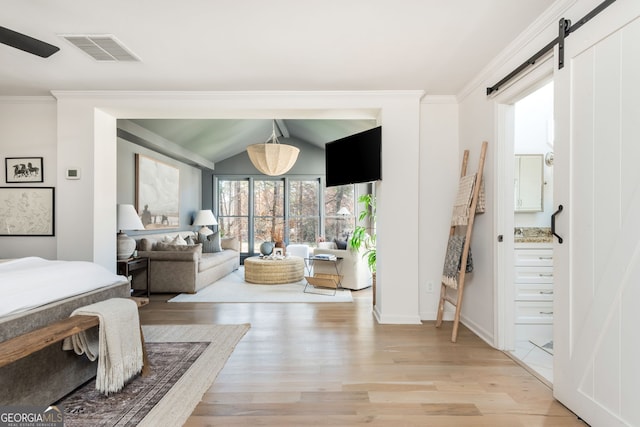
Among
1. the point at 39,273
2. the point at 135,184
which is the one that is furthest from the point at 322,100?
the point at 135,184

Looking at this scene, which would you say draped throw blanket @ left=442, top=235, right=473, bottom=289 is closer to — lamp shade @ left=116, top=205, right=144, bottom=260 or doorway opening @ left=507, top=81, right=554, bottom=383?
doorway opening @ left=507, top=81, right=554, bottom=383

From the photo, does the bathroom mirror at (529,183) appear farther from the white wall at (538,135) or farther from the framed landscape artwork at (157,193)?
the framed landscape artwork at (157,193)

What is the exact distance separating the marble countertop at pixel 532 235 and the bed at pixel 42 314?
11.5 ft

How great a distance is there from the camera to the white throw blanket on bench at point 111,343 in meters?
2.02

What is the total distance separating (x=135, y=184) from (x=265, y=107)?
3.28 m

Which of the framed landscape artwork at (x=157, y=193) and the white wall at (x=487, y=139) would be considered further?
the framed landscape artwork at (x=157, y=193)

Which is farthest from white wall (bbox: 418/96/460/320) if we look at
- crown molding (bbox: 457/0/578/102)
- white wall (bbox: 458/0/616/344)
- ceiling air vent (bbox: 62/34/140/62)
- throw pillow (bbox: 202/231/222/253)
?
throw pillow (bbox: 202/231/222/253)

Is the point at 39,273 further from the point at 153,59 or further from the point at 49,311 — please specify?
the point at 153,59

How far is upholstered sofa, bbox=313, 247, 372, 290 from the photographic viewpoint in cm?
544

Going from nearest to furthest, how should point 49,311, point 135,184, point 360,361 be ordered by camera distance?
point 49,311
point 360,361
point 135,184

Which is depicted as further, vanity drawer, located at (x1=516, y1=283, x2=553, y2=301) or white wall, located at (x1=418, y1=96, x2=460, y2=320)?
white wall, located at (x1=418, y1=96, x2=460, y2=320)

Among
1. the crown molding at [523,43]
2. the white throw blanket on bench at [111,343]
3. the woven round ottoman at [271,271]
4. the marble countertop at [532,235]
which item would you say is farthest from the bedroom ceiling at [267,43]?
the woven round ottoman at [271,271]

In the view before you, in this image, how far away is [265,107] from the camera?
148 inches

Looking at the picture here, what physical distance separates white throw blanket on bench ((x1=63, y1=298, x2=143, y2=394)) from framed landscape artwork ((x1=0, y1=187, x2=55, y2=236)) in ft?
7.40
